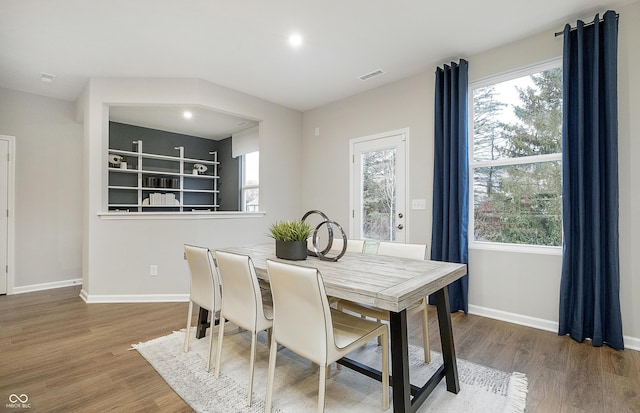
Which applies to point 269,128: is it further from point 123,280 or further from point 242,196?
point 123,280

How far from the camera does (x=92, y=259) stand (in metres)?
3.58

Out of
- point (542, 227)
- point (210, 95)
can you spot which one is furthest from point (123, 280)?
point (542, 227)

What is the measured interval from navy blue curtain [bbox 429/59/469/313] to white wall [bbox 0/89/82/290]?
4953mm

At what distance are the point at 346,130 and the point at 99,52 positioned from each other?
2962 mm

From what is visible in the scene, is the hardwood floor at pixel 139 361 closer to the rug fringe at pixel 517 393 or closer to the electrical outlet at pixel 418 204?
the rug fringe at pixel 517 393

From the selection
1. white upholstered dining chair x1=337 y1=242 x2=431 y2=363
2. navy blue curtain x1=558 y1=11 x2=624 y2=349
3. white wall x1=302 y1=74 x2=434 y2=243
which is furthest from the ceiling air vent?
white upholstered dining chair x1=337 y1=242 x2=431 y2=363

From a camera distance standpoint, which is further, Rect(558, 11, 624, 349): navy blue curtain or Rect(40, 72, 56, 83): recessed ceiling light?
Rect(40, 72, 56, 83): recessed ceiling light

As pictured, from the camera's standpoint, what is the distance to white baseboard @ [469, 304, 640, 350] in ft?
7.88

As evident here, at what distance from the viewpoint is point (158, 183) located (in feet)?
18.7

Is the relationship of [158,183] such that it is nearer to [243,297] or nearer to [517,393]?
[243,297]

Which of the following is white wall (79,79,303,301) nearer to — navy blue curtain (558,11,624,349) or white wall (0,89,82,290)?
white wall (0,89,82,290)

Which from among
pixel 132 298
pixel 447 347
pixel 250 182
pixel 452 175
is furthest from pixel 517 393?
pixel 250 182

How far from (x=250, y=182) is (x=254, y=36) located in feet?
11.2

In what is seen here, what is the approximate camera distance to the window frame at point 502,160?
2.81 meters
